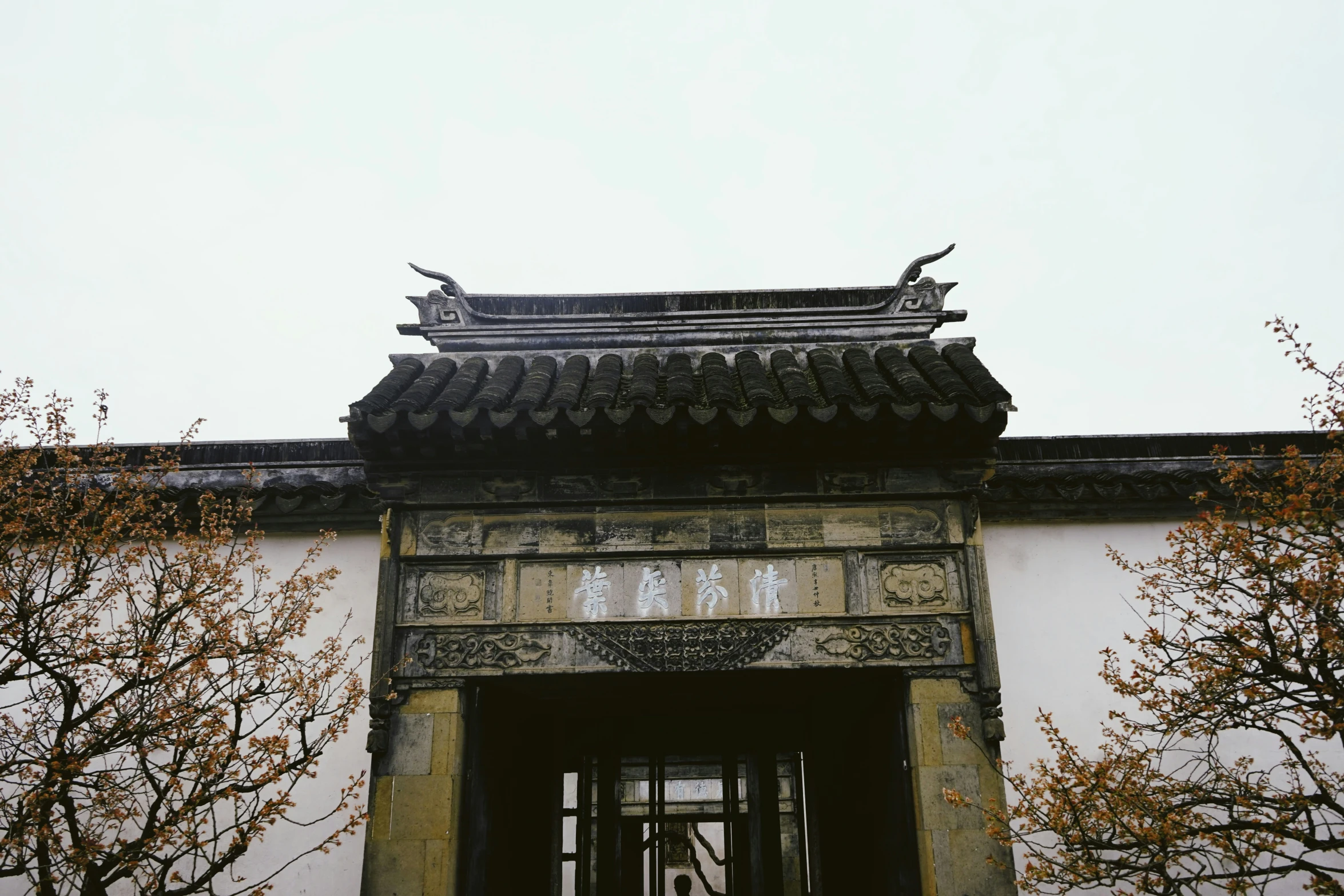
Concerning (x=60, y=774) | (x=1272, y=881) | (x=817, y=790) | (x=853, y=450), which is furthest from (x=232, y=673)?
(x=1272, y=881)

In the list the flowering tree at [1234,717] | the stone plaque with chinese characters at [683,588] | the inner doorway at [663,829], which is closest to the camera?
the flowering tree at [1234,717]

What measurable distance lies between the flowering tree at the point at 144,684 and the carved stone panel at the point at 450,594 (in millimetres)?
554

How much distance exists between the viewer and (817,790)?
813 cm

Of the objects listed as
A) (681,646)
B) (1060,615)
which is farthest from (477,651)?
(1060,615)

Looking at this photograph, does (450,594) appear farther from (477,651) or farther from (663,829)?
(663,829)

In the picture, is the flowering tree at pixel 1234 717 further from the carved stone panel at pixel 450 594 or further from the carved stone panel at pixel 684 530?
the carved stone panel at pixel 450 594

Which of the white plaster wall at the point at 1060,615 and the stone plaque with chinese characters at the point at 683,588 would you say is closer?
the stone plaque with chinese characters at the point at 683,588

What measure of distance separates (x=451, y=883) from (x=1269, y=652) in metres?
5.04

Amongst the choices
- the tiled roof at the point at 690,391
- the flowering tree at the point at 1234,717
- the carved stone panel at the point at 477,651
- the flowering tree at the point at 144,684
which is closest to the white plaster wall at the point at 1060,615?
the flowering tree at the point at 1234,717

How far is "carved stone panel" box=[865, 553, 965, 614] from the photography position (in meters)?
A: 6.61

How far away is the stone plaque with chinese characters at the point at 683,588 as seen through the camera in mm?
6582

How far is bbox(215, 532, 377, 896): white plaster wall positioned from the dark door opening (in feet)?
3.46

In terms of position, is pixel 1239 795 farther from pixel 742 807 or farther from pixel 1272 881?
pixel 742 807

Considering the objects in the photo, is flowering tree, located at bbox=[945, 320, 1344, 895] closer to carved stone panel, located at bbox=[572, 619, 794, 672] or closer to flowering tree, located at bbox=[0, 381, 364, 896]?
carved stone panel, located at bbox=[572, 619, 794, 672]
